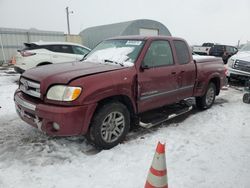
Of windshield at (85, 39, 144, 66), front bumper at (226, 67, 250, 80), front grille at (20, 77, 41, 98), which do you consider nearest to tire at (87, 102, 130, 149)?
windshield at (85, 39, 144, 66)

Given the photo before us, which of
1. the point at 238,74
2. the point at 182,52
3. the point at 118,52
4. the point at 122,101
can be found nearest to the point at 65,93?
the point at 122,101

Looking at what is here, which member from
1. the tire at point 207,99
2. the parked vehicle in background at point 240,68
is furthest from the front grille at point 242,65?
the tire at point 207,99

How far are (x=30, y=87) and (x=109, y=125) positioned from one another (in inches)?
55.1

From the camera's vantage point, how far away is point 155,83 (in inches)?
171

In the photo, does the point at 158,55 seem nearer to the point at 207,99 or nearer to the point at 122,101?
the point at 122,101

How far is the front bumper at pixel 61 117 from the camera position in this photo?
10.6 ft

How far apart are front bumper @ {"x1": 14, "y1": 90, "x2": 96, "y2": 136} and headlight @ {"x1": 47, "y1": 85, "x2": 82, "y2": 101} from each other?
13cm

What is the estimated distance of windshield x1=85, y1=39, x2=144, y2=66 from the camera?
4169 millimetres

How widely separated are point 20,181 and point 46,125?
799 mm

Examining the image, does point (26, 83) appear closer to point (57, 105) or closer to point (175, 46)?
point (57, 105)

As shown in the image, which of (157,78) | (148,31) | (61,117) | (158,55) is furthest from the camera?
(148,31)

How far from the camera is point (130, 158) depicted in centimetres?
352

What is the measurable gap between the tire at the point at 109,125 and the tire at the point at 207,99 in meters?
2.78

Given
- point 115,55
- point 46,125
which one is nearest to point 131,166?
point 46,125
